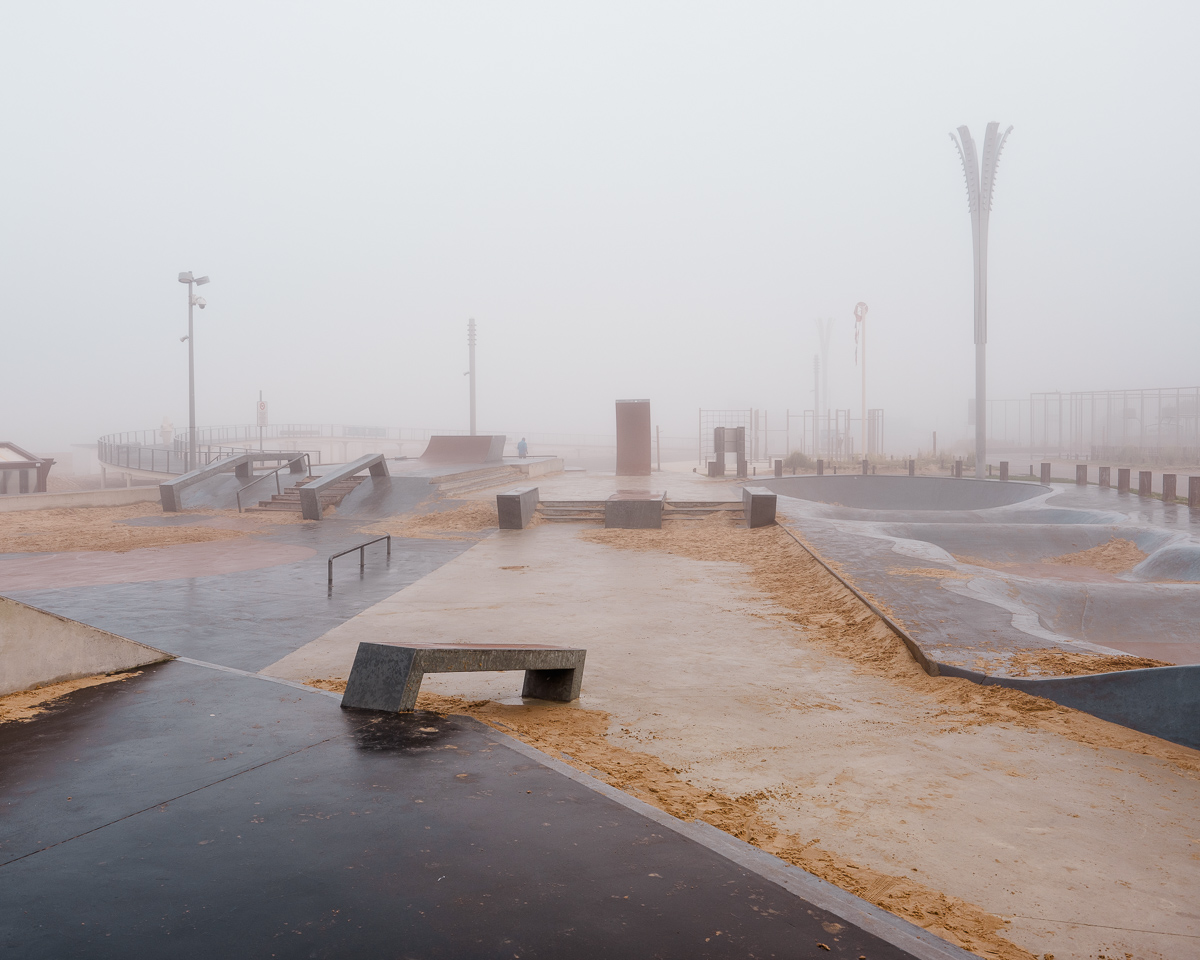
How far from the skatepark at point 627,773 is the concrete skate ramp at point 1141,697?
2 centimetres

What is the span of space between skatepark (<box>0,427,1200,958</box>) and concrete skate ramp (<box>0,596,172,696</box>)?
33 mm

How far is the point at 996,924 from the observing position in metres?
3.30

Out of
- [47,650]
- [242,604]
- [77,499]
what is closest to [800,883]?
[47,650]

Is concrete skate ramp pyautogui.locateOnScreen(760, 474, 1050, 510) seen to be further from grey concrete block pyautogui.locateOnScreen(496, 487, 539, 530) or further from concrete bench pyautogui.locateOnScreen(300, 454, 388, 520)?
concrete bench pyautogui.locateOnScreen(300, 454, 388, 520)

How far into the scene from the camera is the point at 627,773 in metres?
4.69

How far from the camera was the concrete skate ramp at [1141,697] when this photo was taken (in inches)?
220

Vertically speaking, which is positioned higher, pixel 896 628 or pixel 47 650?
pixel 47 650

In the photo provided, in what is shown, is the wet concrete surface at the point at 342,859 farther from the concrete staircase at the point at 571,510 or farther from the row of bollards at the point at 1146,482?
the row of bollards at the point at 1146,482

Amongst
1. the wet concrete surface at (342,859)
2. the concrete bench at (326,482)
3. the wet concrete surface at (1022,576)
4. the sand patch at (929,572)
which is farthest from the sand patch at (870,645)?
the concrete bench at (326,482)

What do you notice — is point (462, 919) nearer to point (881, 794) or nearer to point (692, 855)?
point (692, 855)

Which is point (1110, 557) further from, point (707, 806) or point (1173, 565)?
point (707, 806)

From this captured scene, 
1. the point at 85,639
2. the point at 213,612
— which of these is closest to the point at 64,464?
the point at 213,612

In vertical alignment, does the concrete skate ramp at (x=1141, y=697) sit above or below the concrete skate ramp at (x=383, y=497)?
below

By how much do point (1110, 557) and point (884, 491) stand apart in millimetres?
12714
